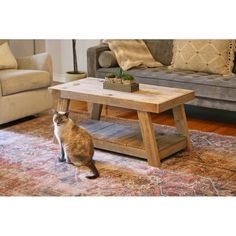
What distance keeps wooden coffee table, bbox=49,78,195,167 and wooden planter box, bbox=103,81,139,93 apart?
0.12 feet

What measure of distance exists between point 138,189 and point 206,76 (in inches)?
59.6

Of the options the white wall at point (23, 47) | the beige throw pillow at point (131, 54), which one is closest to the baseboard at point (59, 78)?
the white wall at point (23, 47)

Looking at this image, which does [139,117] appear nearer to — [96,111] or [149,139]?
[149,139]

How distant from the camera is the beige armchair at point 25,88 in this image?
3.72 m

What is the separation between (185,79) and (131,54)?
71 centimetres

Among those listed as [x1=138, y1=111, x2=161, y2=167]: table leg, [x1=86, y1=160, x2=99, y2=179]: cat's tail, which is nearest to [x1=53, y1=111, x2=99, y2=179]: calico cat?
[x1=86, y1=160, x2=99, y2=179]: cat's tail

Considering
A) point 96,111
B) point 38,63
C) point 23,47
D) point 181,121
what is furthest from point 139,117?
point 23,47

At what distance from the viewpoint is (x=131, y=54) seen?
427 centimetres

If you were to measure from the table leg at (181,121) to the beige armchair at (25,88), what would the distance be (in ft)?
4.41
